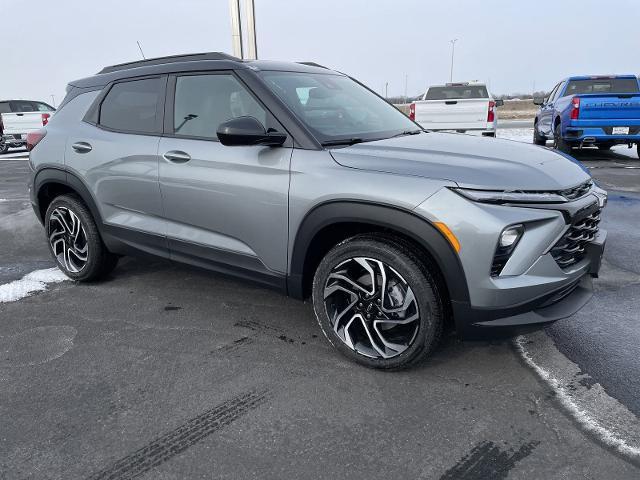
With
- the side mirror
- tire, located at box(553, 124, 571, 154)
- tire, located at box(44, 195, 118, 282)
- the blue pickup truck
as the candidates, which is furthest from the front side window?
tire, located at box(553, 124, 571, 154)

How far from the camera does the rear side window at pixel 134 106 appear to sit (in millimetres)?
3715

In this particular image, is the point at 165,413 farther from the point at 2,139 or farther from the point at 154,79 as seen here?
the point at 2,139

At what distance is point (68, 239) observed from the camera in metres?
4.42

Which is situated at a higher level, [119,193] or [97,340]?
[119,193]

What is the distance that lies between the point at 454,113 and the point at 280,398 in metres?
10.2

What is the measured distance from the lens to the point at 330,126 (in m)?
3.23

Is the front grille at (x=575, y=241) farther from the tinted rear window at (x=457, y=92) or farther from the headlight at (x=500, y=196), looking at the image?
the tinted rear window at (x=457, y=92)

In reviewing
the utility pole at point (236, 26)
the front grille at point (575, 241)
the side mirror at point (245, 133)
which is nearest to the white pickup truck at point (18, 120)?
the utility pole at point (236, 26)

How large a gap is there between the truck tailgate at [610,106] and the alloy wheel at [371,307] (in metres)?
9.36

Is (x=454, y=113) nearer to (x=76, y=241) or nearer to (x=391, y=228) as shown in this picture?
(x=76, y=241)

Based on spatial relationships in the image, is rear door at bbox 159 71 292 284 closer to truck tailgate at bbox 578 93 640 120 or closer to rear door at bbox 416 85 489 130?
rear door at bbox 416 85 489 130

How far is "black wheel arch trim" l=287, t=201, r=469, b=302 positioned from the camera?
8.25 ft

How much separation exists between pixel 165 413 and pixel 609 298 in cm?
319

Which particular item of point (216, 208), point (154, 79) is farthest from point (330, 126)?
point (154, 79)
